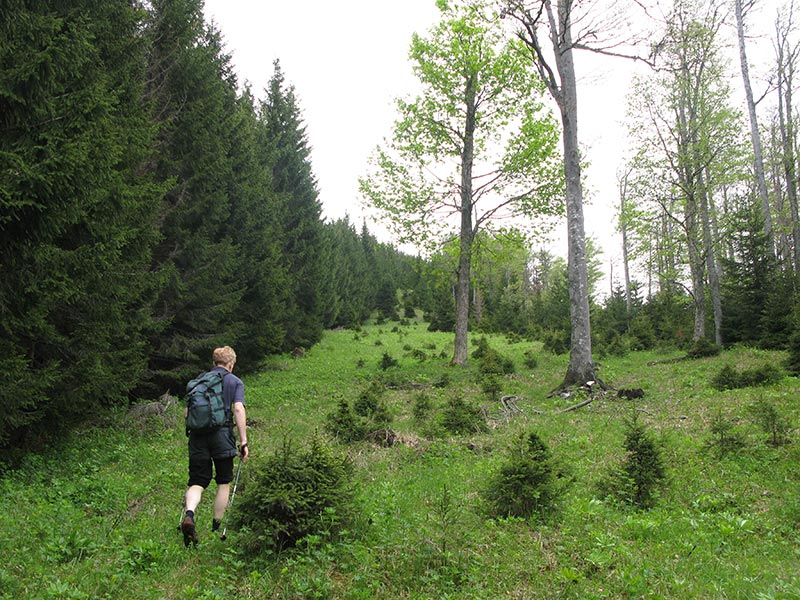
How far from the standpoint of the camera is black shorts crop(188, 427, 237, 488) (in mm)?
4895

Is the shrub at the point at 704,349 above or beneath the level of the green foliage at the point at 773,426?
above

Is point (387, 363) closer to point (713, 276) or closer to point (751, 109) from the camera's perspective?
point (713, 276)

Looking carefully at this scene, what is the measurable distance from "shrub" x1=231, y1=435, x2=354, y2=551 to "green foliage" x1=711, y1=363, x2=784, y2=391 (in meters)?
10.1

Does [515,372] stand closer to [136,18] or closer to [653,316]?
[136,18]

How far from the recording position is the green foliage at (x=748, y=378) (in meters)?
10.5

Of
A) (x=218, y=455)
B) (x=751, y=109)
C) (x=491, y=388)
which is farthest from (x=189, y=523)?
(x=751, y=109)

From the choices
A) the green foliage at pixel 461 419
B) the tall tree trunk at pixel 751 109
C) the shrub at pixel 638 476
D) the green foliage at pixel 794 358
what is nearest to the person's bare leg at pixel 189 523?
the shrub at pixel 638 476

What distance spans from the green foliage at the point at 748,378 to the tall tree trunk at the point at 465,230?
948 cm

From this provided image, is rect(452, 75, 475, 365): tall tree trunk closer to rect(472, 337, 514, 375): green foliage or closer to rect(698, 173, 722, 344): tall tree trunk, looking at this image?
rect(472, 337, 514, 375): green foliage

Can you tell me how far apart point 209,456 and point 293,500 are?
1.29 meters

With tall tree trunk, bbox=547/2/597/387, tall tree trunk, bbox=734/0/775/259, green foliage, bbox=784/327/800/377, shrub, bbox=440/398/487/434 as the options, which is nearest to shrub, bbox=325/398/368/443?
shrub, bbox=440/398/487/434

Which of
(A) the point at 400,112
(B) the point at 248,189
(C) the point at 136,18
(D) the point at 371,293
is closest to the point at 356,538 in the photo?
(C) the point at 136,18

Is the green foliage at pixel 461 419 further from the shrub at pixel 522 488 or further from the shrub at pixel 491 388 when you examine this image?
the shrub at pixel 522 488

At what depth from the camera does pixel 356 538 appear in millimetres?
4387
